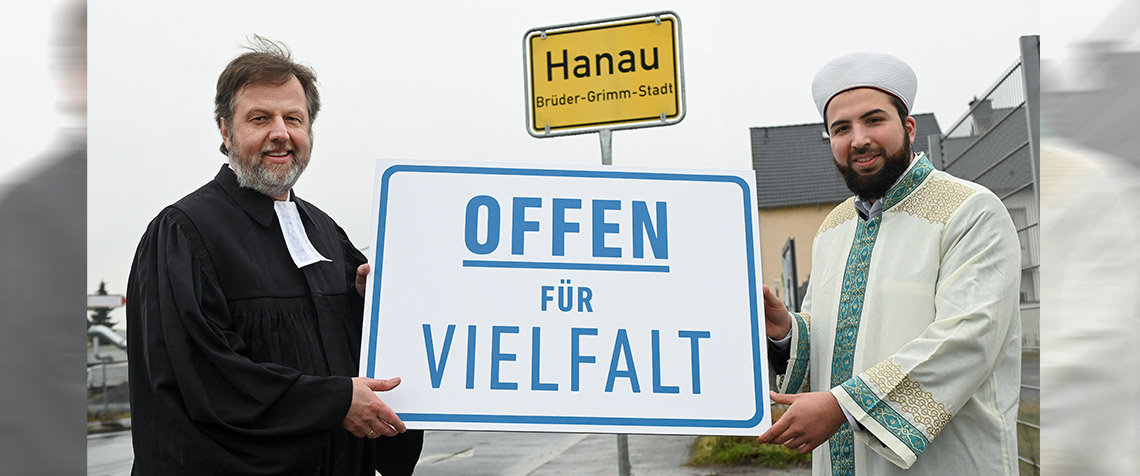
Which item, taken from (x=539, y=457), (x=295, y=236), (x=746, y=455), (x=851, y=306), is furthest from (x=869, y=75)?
(x=539, y=457)

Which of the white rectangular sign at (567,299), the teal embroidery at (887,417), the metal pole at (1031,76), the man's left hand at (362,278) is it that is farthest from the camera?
the metal pole at (1031,76)

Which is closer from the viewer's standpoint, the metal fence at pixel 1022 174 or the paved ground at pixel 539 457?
the metal fence at pixel 1022 174

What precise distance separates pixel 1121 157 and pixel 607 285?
185 centimetres

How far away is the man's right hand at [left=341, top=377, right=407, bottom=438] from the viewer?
6.59 ft

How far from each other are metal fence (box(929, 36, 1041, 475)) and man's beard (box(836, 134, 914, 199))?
64.2 inches

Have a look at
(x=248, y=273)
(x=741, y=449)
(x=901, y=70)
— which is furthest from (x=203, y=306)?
(x=741, y=449)

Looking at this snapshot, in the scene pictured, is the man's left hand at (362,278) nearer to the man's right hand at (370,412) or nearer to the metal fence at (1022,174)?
the man's right hand at (370,412)

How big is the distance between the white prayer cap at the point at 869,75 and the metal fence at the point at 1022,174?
1.55 metres

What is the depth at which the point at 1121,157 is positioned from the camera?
14.8 inches

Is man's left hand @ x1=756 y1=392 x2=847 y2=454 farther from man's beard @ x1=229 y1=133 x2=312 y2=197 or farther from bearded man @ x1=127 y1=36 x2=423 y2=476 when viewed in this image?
man's beard @ x1=229 y1=133 x2=312 y2=197

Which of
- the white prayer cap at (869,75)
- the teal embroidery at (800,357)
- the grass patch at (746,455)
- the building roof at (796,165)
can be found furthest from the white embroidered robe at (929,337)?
the building roof at (796,165)

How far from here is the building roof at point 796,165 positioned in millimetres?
31781

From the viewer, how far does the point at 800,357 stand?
2451mm

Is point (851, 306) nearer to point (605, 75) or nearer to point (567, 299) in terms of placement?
point (567, 299)
